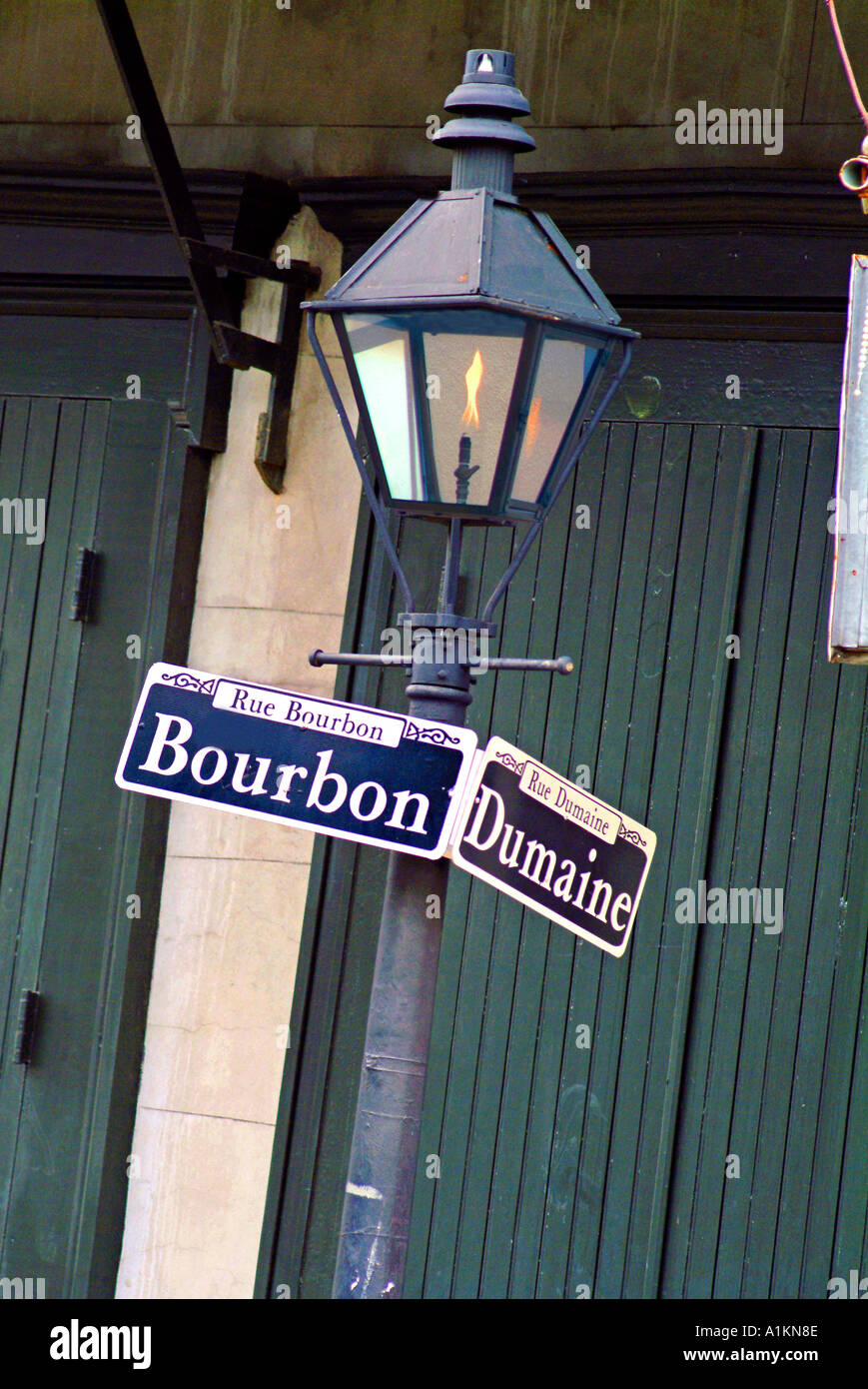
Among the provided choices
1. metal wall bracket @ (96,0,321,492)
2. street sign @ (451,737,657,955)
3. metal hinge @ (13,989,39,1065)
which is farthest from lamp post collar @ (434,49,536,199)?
metal hinge @ (13,989,39,1065)

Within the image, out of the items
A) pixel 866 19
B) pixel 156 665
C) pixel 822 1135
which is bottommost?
pixel 822 1135

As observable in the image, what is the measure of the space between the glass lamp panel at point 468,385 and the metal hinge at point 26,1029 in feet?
10.6

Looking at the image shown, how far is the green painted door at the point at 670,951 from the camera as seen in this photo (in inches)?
187

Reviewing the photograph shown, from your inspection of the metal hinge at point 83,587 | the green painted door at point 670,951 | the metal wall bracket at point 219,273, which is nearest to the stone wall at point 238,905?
the metal wall bracket at point 219,273

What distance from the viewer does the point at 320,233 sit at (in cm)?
542

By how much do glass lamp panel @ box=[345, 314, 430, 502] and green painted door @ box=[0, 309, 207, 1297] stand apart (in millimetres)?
2711

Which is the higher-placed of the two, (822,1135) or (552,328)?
(552,328)

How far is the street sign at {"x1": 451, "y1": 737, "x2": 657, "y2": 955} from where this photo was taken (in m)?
2.70

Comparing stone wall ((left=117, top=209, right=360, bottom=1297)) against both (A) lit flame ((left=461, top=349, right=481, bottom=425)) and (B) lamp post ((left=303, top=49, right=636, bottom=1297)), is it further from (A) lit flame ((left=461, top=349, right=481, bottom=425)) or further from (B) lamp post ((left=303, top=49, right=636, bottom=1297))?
(A) lit flame ((left=461, top=349, right=481, bottom=425))

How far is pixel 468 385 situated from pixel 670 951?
2565 millimetres

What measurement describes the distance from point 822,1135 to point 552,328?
281 cm

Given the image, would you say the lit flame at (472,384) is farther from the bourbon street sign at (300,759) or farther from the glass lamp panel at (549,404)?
the bourbon street sign at (300,759)
